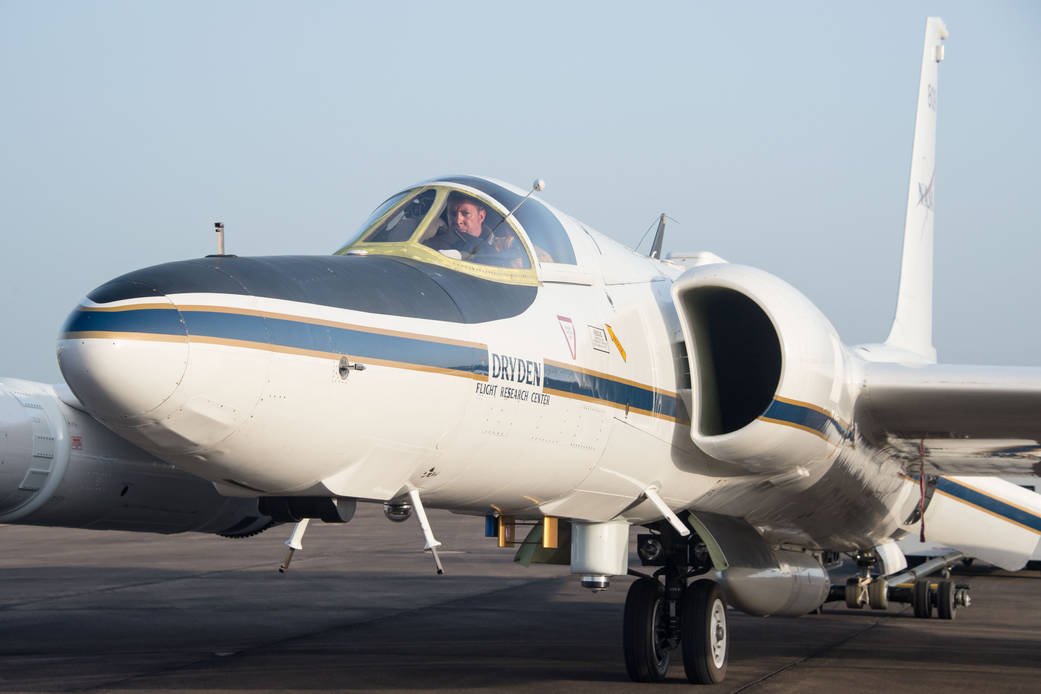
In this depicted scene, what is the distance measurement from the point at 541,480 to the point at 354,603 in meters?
8.43

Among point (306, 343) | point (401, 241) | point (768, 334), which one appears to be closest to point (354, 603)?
point (768, 334)

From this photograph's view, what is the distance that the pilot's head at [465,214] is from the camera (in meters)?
6.41

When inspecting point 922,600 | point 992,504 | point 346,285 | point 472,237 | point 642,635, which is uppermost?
point 472,237

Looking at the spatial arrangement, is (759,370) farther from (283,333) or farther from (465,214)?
(283,333)

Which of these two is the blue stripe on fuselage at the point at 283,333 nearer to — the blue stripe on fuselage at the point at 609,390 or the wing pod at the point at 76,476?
the blue stripe on fuselage at the point at 609,390

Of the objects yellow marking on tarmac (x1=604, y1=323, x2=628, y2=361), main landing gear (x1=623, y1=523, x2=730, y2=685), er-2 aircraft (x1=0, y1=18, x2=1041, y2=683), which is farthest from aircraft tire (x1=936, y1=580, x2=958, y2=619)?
yellow marking on tarmac (x1=604, y1=323, x2=628, y2=361)

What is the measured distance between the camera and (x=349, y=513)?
571 cm

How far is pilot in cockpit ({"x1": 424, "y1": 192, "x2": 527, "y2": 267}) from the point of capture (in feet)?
20.6

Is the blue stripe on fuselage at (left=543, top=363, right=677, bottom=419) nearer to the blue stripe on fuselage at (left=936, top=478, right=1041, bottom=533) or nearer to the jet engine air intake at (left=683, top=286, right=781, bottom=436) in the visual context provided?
the jet engine air intake at (left=683, top=286, right=781, bottom=436)

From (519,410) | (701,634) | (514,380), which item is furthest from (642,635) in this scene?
(514,380)

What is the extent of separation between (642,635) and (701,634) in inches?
15.8

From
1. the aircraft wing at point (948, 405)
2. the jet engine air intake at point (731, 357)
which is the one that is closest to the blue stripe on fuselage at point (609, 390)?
the jet engine air intake at point (731, 357)

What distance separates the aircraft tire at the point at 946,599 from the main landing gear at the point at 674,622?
245 inches

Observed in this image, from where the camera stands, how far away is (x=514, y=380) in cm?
589
